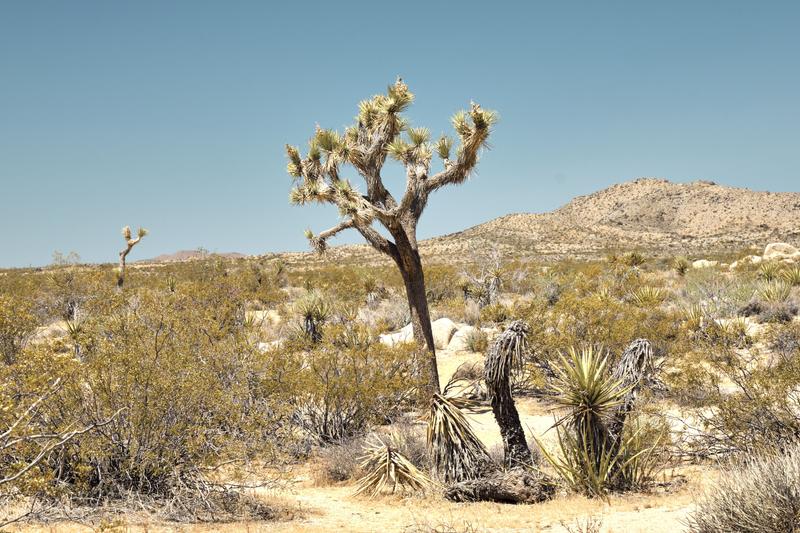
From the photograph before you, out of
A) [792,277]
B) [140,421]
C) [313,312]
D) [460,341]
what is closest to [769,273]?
[792,277]

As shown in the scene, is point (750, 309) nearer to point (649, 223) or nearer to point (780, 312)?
point (780, 312)

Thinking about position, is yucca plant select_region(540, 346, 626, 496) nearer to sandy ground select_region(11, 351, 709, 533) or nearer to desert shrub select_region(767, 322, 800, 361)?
sandy ground select_region(11, 351, 709, 533)

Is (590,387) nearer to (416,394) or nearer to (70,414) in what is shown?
(416,394)

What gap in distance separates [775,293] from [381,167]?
1557 centimetres

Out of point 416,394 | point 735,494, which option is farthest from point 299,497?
point 735,494

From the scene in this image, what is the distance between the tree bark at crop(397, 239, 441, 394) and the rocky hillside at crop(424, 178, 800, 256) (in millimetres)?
47902

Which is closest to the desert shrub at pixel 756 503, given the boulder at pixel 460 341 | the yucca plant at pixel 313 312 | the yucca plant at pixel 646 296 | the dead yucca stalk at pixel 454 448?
the dead yucca stalk at pixel 454 448

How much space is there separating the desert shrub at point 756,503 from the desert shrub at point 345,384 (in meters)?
6.36

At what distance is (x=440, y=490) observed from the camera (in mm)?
8453

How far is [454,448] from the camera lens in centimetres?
862

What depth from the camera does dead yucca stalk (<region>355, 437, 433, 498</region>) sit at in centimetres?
869

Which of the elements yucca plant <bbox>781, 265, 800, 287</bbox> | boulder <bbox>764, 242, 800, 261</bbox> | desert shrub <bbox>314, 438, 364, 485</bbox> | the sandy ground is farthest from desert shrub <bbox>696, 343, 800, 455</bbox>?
boulder <bbox>764, 242, 800, 261</bbox>

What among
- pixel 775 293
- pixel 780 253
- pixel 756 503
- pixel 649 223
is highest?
pixel 649 223

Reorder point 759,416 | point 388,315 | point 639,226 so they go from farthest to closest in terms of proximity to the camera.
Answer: point 639,226, point 388,315, point 759,416
